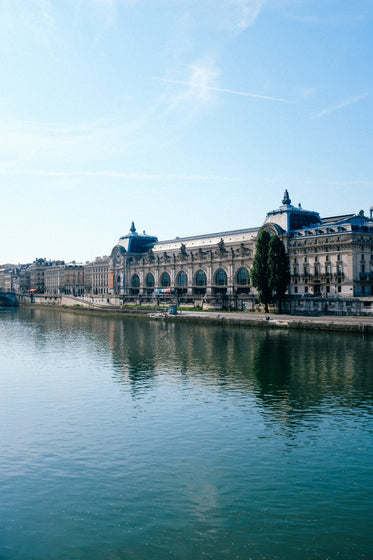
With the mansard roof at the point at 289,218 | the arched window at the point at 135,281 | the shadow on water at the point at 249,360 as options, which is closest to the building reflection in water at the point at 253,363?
the shadow on water at the point at 249,360

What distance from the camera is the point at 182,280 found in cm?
17025

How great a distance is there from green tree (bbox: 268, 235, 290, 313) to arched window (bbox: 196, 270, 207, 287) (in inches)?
1829

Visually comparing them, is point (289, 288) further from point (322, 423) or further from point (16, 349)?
point (322, 423)

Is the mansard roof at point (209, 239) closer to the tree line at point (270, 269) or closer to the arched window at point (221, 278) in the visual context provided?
the arched window at point (221, 278)

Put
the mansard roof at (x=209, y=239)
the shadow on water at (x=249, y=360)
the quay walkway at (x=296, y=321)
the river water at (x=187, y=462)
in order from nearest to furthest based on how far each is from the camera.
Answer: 1. the river water at (x=187, y=462)
2. the shadow on water at (x=249, y=360)
3. the quay walkway at (x=296, y=321)
4. the mansard roof at (x=209, y=239)

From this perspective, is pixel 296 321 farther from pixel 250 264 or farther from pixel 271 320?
pixel 250 264

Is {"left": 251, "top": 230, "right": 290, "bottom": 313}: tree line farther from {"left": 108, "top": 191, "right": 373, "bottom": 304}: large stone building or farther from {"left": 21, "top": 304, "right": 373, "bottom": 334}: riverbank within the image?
{"left": 108, "top": 191, "right": 373, "bottom": 304}: large stone building

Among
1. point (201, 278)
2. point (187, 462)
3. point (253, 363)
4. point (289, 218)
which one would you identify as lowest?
point (187, 462)

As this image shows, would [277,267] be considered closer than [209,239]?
Yes

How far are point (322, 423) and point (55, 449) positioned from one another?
55.8 feet

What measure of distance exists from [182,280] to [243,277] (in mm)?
29920

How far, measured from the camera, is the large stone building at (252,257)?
115 meters

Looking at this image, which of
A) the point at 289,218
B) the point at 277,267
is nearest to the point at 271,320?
the point at 277,267

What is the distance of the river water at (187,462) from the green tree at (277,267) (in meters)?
56.1
